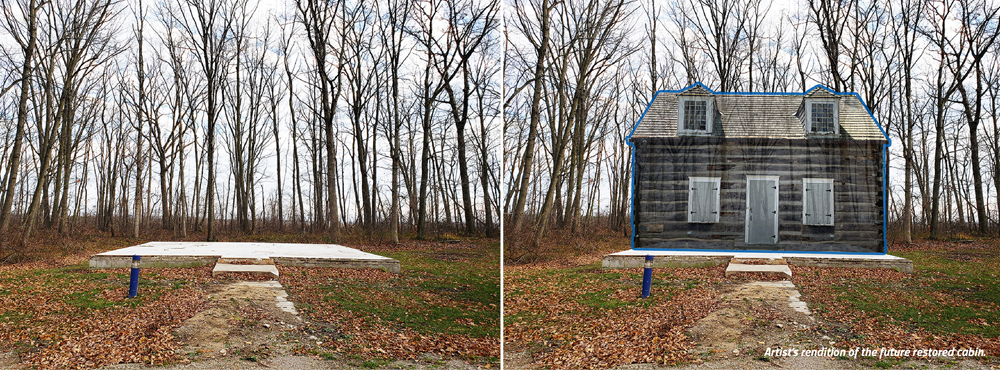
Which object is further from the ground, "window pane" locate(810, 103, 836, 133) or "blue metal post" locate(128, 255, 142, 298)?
"window pane" locate(810, 103, 836, 133)

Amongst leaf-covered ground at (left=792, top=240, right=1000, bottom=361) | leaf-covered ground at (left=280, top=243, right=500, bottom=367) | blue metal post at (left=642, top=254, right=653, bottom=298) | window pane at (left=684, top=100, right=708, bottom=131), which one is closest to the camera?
leaf-covered ground at (left=792, top=240, right=1000, bottom=361)

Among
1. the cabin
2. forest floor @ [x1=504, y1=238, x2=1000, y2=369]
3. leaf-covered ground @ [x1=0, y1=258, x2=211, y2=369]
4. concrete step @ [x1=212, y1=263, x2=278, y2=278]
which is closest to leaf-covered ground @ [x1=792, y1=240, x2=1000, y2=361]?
forest floor @ [x1=504, y1=238, x2=1000, y2=369]

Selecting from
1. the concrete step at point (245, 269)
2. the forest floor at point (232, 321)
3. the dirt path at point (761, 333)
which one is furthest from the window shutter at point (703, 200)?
the concrete step at point (245, 269)

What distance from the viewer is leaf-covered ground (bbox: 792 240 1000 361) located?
348cm

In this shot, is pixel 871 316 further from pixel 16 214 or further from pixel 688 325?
pixel 16 214

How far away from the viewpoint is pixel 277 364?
394 cm

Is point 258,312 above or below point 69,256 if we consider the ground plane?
below

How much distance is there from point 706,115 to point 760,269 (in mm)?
1192

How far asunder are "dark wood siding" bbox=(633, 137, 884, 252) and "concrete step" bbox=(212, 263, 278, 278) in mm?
3201

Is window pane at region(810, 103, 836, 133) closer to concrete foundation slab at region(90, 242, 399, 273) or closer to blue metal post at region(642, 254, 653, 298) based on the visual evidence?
blue metal post at region(642, 254, 653, 298)

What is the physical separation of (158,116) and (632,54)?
167 inches

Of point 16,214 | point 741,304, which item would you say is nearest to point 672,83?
point 741,304

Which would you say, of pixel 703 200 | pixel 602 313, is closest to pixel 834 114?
pixel 703 200

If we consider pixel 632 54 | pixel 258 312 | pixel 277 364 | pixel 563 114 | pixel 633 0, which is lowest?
pixel 277 364
